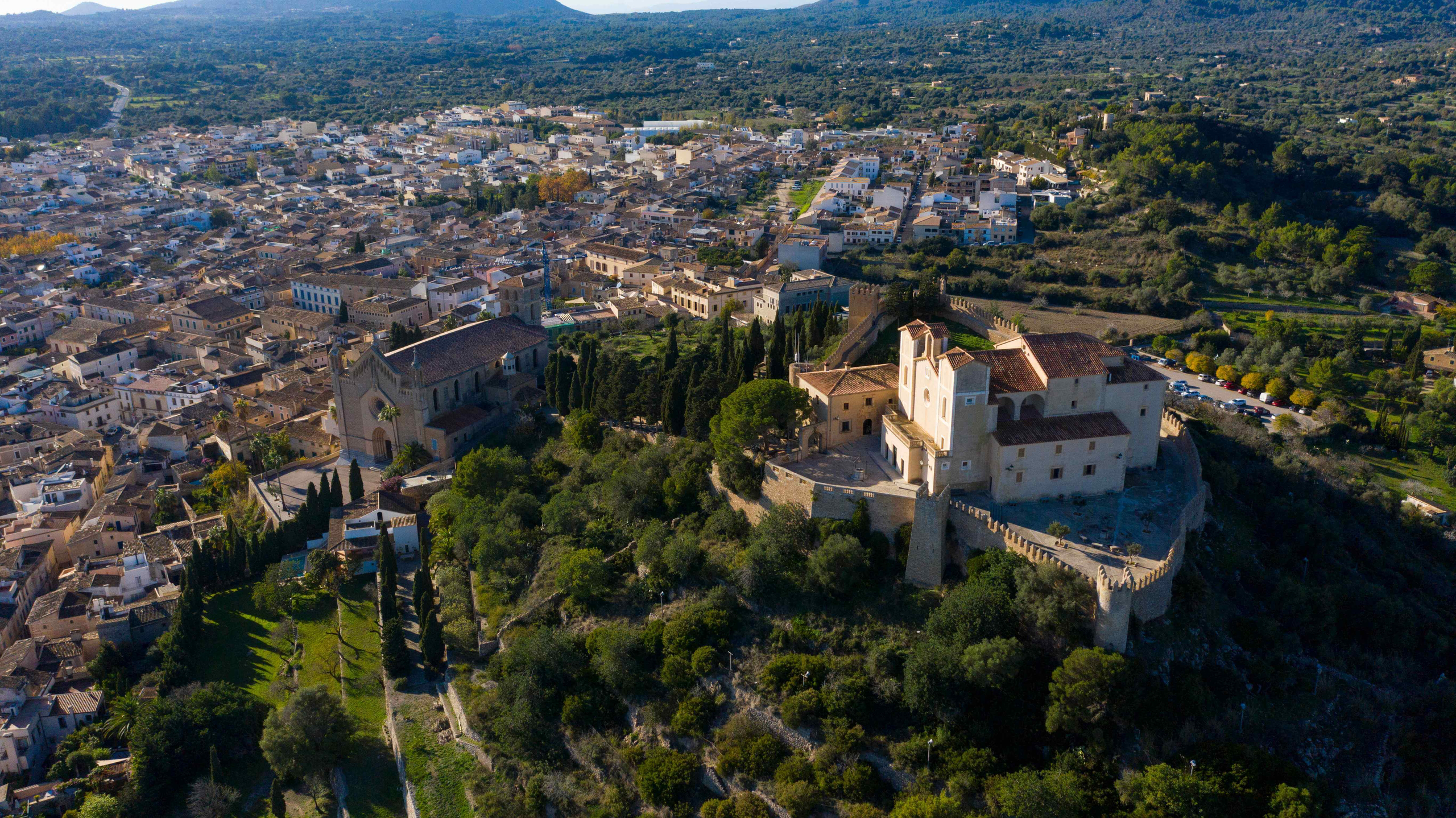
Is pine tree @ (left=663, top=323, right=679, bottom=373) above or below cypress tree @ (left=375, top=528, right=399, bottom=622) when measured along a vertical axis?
above

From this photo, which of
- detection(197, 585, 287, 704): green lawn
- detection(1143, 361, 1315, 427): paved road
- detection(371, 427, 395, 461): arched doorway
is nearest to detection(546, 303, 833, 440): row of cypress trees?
detection(371, 427, 395, 461): arched doorway

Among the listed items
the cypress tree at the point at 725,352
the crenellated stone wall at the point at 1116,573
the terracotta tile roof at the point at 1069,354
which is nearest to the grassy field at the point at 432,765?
the crenellated stone wall at the point at 1116,573

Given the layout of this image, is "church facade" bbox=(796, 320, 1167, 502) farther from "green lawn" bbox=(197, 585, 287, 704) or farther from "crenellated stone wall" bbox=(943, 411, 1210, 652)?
"green lawn" bbox=(197, 585, 287, 704)

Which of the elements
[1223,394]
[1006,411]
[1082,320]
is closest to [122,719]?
[1006,411]

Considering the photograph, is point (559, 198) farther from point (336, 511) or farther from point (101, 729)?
point (101, 729)

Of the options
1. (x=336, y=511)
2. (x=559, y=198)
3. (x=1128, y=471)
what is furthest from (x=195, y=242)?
(x=1128, y=471)

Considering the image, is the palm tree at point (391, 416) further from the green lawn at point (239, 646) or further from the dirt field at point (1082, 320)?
the dirt field at point (1082, 320)

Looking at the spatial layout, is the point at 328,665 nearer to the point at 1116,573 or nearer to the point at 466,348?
the point at 466,348
